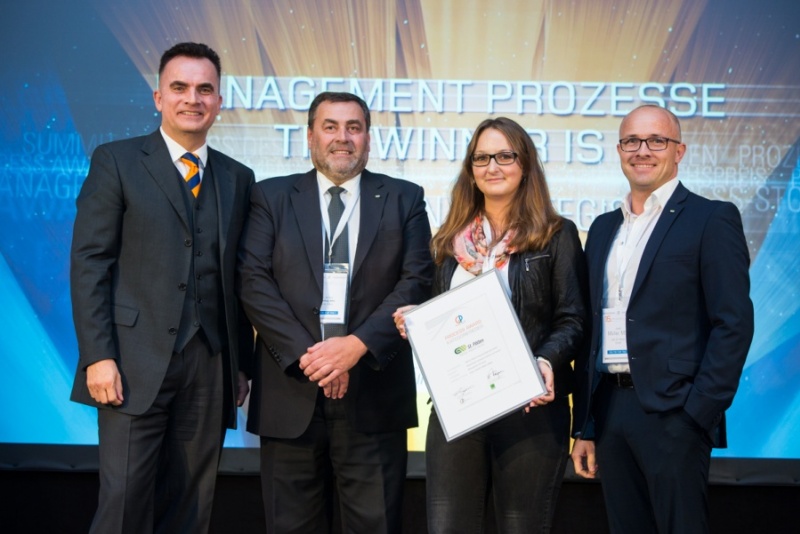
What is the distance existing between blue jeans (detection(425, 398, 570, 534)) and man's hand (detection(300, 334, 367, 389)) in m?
0.40

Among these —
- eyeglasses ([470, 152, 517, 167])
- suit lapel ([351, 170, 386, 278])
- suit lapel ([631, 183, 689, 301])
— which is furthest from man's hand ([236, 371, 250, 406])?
suit lapel ([631, 183, 689, 301])

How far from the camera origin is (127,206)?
2.74 meters

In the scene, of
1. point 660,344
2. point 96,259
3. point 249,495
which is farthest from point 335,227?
point 249,495

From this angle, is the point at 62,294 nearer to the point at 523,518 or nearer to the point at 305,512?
the point at 305,512

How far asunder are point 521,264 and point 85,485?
9.26 ft

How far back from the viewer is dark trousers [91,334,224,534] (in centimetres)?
265

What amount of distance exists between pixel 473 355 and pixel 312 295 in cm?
62

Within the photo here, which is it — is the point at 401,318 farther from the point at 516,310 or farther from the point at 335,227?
the point at 335,227

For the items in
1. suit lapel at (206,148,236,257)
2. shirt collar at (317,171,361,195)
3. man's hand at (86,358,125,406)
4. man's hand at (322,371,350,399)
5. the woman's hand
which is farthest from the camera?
shirt collar at (317,171,361,195)

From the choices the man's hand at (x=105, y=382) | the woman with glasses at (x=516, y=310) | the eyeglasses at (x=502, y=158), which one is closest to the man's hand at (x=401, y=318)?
the woman with glasses at (x=516, y=310)

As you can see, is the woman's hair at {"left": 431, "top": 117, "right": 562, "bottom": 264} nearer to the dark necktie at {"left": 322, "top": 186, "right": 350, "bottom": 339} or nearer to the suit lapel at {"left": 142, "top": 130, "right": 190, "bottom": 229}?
the dark necktie at {"left": 322, "top": 186, "right": 350, "bottom": 339}

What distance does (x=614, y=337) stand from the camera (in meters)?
2.64

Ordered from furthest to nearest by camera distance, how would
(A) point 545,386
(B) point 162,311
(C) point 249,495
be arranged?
(C) point 249,495, (B) point 162,311, (A) point 545,386

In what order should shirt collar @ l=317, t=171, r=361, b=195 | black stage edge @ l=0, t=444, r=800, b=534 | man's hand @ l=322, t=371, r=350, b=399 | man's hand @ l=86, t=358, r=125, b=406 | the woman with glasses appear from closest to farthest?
the woman with glasses
man's hand @ l=86, t=358, r=125, b=406
man's hand @ l=322, t=371, r=350, b=399
shirt collar @ l=317, t=171, r=361, b=195
black stage edge @ l=0, t=444, r=800, b=534
